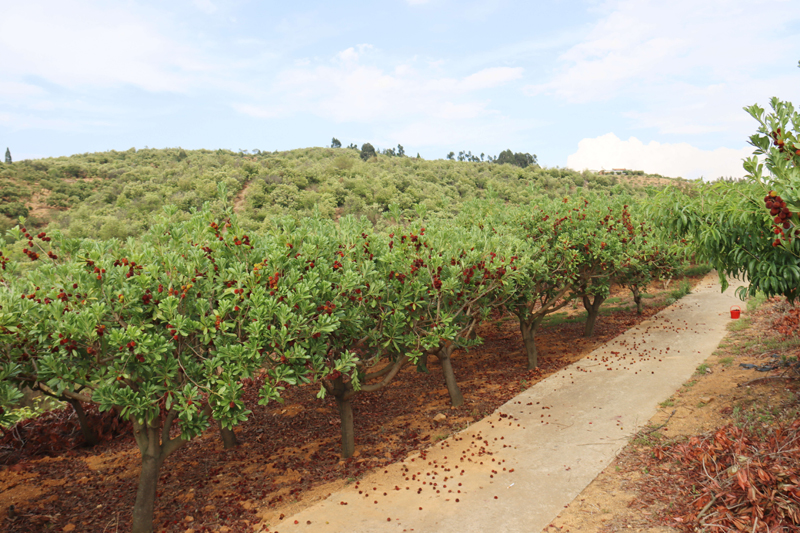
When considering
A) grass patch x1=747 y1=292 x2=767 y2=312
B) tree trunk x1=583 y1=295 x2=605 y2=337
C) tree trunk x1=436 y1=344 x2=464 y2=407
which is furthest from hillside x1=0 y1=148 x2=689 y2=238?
tree trunk x1=436 y1=344 x2=464 y2=407

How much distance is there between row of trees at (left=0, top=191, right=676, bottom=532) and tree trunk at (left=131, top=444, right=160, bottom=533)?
0.05ft

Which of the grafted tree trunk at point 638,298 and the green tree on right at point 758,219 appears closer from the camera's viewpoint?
the green tree on right at point 758,219

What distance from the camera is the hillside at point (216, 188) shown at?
111 feet

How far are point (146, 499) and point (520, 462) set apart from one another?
219 inches

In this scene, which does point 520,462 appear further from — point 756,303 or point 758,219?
point 756,303

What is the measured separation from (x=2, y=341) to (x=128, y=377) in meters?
1.30

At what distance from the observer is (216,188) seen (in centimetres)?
3631

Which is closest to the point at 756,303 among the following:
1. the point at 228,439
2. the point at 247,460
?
the point at 247,460

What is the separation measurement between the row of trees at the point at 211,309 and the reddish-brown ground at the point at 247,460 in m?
0.82

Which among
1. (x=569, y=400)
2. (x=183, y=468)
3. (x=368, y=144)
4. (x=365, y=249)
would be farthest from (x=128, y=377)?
(x=368, y=144)

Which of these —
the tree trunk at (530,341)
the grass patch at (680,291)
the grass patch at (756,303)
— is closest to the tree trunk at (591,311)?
the tree trunk at (530,341)

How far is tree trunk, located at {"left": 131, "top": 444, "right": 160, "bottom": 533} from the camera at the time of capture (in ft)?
20.9

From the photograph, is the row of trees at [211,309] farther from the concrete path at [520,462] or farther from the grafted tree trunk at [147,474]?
the concrete path at [520,462]

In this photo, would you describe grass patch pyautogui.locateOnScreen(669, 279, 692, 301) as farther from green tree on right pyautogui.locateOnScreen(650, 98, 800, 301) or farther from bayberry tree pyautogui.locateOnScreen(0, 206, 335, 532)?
bayberry tree pyautogui.locateOnScreen(0, 206, 335, 532)
